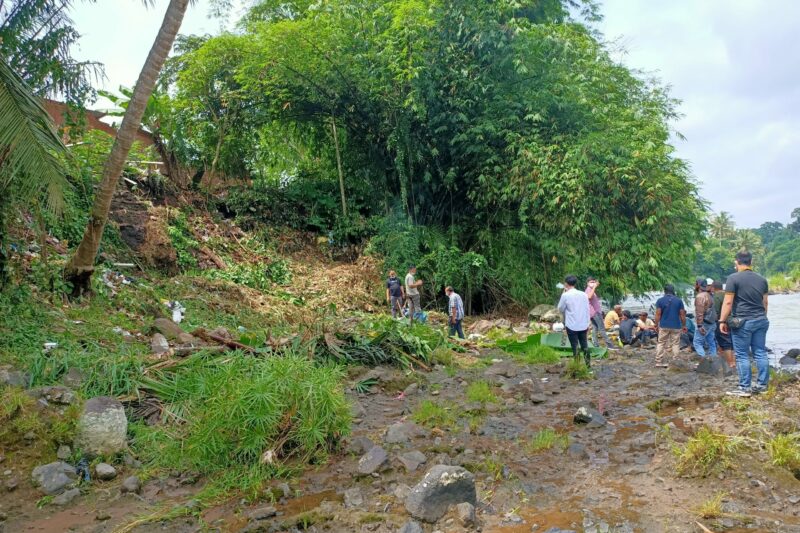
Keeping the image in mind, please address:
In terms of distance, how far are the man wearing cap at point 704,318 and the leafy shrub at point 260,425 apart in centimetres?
630

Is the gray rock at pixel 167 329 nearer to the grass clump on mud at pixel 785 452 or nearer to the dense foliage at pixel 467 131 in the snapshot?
the grass clump on mud at pixel 785 452

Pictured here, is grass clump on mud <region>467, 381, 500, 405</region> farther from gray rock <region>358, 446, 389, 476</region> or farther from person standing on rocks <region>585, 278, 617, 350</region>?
person standing on rocks <region>585, 278, 617, 350</region>

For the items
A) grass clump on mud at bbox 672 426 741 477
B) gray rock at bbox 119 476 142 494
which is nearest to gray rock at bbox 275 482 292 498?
gray rock at bbox 119 476 142 494

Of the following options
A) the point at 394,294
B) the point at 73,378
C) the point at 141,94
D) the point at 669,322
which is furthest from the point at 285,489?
the point at 394,294

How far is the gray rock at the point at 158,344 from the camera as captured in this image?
7.09m

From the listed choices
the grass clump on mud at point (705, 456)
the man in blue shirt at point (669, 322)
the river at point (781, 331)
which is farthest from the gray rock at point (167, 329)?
the river at point (781, 331)

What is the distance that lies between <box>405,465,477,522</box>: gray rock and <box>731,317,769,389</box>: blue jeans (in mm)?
3766

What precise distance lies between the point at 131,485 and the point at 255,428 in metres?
0.96

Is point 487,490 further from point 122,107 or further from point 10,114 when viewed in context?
point 122,107

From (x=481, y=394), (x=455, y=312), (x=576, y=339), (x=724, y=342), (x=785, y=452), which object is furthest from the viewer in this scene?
(x=455, y=312)

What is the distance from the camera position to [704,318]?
348 inches

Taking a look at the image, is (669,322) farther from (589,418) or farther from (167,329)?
(167,329)

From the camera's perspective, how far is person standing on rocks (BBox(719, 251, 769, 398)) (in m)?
5.84

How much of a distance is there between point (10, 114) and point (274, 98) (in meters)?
10.7
